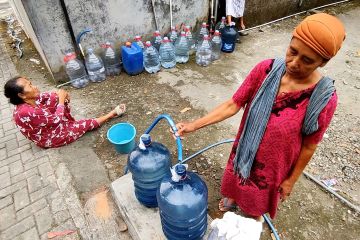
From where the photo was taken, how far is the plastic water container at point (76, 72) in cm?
477

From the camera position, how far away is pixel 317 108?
160 centimetres

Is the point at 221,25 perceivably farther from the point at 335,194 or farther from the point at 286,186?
the point at 286,186

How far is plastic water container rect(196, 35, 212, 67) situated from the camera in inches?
216

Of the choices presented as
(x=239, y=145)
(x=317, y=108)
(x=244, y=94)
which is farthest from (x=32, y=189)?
(x=317, y=108)

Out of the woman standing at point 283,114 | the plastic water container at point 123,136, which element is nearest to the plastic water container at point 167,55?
the plastic water container at point 123,136

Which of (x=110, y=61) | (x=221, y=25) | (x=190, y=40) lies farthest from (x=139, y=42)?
(x=221, y=25)

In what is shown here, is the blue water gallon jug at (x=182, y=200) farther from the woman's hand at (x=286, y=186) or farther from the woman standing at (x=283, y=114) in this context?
the woman's hand at (x=286, y=186)

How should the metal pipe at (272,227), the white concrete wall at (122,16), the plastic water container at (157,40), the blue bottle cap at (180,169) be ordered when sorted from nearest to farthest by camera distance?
the blue bottle cap at (180,169), the metal pipe at (272,227), the white concrete wall at (122,16), the plastic water container at (157,40)

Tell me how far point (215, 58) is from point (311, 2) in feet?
13.2

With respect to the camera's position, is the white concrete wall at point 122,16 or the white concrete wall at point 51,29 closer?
the white concrete wall at point 51,29

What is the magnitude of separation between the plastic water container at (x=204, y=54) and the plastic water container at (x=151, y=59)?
0.90 m

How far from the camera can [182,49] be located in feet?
18.4

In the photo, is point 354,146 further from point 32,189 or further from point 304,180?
point 32,189

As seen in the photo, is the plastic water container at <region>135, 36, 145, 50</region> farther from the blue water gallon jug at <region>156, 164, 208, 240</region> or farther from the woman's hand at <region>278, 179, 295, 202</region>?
the woman's hand at <region>278, 179, 295, 202</region>
